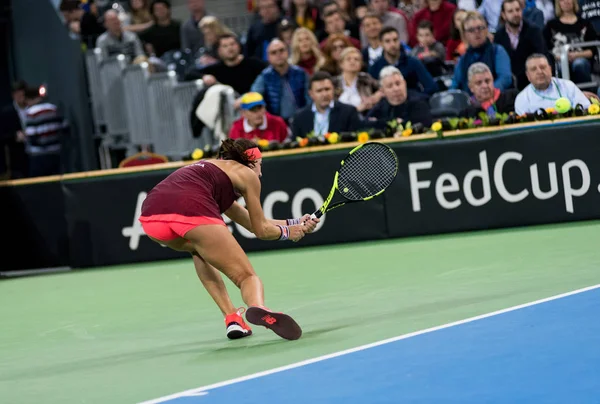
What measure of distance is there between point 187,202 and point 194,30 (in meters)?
11.2

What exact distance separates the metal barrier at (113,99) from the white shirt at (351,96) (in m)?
4.62

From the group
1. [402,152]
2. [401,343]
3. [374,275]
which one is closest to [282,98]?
[402,152]

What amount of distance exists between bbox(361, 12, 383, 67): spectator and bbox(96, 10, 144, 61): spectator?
4425 millimetres

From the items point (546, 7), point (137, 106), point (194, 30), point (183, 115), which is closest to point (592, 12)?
point (546, 7)

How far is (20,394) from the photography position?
21.5 ft

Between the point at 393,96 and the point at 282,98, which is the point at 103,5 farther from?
the point at 393,96

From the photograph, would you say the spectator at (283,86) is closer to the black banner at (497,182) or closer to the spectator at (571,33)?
the black banner at (497,182)

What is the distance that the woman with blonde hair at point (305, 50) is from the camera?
51.4ft

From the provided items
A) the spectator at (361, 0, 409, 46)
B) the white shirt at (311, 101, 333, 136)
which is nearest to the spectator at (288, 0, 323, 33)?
the spectator at (361, 0, 409, 46)

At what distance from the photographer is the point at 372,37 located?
51.0 ft

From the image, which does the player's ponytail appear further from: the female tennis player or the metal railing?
the metal railing

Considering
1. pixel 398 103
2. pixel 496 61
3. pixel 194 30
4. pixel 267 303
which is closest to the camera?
pixel 267 303

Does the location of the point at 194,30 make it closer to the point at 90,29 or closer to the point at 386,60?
the point at 90,29

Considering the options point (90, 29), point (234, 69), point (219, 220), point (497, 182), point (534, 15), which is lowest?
point (497, 182)
